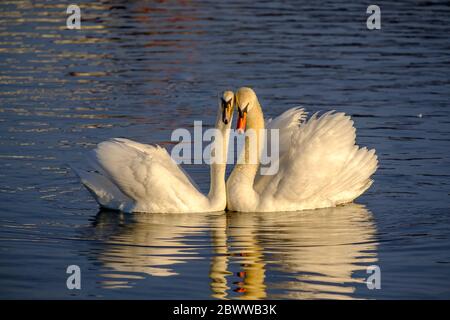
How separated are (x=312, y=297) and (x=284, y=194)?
154 inches

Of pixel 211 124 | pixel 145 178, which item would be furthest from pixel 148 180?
pixel 211 124

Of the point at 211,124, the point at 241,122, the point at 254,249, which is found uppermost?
the point at 211,124

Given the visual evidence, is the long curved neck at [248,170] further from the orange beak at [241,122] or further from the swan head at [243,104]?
the orange beak at [241,122]

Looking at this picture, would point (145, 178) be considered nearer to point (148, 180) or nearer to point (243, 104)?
point (148, 180)

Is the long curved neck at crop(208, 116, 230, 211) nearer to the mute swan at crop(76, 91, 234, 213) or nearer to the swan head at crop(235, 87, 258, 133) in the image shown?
the mute swan at crop(76, 91, 234, 213)

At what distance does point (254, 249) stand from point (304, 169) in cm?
207

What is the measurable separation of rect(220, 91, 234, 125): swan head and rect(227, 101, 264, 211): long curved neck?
1.81ft

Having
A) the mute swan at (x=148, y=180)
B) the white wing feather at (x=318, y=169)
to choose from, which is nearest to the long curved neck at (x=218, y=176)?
the mute swan at (x=148, y=180)

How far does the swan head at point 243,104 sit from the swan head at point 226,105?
22 centimetres

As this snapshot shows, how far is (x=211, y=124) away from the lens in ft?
65.9

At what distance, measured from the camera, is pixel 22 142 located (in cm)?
1862

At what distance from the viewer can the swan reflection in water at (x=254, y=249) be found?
12.1m

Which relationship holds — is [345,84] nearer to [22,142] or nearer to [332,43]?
[332,43]

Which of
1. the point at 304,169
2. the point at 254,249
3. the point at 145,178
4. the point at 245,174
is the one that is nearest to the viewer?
the point at 254,249
